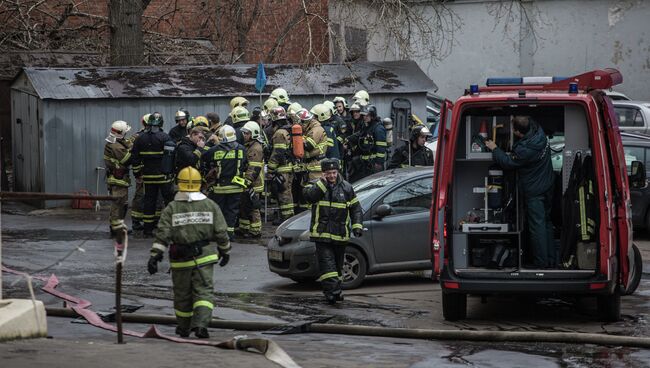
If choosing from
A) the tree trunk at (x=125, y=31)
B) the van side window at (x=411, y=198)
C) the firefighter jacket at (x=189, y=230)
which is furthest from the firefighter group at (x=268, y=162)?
the tree trunk at (x=125, y=31)

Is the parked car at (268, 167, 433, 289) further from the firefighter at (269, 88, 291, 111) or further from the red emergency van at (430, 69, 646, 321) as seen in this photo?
the firefighter at (269, 88, 291, 111)

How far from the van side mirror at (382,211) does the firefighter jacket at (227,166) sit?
3827mm

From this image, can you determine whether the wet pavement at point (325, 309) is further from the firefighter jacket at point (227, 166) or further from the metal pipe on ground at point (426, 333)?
the firefighter jacket at point (227, 166)

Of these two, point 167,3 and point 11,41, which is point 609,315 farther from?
point 167,3

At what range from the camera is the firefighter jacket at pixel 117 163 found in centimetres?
1833

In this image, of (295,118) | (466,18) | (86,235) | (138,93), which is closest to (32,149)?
(138,93)

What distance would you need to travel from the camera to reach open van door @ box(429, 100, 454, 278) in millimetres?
11688

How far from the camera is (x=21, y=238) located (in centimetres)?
1838

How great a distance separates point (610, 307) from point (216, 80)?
1344 centimetres

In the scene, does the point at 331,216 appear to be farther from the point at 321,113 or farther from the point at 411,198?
the point at 321,113

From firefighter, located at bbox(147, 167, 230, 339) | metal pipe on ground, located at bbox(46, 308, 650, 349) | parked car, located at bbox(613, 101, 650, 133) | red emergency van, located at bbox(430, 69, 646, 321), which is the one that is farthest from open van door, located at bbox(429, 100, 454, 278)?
parked car, located at bbox(613, 101, 650, 133)

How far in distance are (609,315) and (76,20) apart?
19713 millimetres

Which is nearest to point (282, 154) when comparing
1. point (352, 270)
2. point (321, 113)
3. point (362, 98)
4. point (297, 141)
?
point (297, 141)

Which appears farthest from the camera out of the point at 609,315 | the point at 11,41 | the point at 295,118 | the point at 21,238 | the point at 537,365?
the point at 11,41
